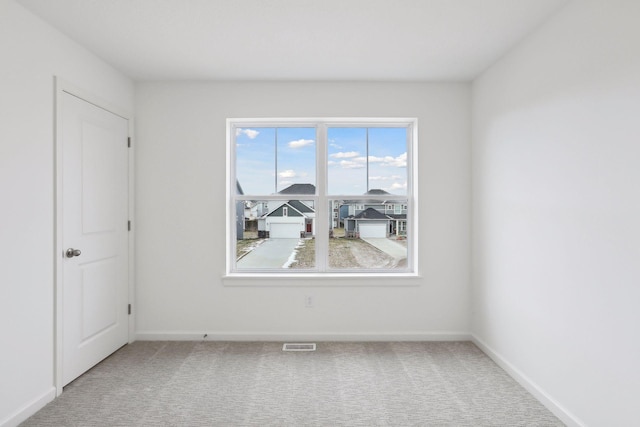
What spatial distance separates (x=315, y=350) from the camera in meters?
3.33

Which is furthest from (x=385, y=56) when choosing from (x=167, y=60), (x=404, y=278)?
(x=404, y=278)

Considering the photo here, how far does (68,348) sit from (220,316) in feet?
4.14

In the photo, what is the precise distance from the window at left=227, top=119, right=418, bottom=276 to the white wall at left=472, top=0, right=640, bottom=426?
0.93 meters

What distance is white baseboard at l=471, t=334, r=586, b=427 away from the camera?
2.19 metres

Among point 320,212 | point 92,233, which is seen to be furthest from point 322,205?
point 92,233

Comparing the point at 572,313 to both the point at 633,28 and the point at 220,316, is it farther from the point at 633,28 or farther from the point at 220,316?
the point at 220,316

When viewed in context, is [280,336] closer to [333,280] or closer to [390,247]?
[333,280]

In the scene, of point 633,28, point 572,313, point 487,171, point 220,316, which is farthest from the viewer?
point 220,316

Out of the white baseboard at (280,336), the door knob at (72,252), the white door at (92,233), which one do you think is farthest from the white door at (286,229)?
the door knob at (72,252)

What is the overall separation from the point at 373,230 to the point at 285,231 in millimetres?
933

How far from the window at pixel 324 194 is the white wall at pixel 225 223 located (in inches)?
8.3

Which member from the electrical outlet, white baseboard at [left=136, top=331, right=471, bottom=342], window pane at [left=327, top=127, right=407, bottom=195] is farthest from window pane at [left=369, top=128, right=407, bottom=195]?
white baseboard at [left=136, top=331, right=471, bottom=342]

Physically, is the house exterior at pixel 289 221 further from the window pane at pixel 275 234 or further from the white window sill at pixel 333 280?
the white window sill at pixel 333 280

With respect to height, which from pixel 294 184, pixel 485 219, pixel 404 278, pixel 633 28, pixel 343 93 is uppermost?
pixel 343 93
